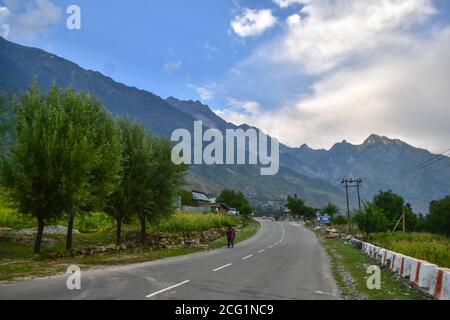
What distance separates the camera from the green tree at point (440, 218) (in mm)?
103125

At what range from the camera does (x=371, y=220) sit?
5153 cm

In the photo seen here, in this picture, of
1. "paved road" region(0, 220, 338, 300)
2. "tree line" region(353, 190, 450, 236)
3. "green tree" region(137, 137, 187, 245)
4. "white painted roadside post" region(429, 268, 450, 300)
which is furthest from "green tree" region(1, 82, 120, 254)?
"tree line" region(353, 190, 450, 236)

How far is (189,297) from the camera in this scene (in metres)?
11.5

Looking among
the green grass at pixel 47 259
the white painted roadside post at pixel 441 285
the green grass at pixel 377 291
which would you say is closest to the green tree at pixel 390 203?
the green grass at pixel 47 259

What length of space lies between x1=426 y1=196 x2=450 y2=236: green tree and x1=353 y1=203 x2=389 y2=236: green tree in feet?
201

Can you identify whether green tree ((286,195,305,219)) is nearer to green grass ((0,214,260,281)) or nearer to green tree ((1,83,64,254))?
green grass ((0,214,260,281))

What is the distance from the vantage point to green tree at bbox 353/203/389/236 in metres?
51.5

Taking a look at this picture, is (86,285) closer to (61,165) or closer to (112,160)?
(61,165)

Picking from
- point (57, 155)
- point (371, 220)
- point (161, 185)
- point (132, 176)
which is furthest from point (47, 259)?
point (371, 220)

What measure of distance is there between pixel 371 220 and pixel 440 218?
212 feet
